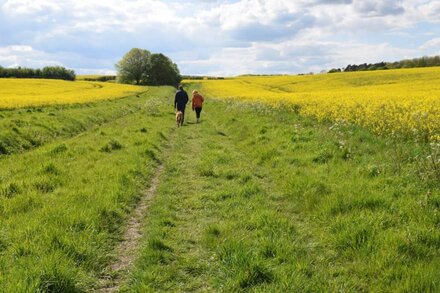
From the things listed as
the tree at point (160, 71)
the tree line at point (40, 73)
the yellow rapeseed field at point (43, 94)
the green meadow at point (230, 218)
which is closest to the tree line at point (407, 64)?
the tree at point (160, 71)

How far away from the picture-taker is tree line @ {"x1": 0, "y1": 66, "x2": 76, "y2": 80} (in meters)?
93.3

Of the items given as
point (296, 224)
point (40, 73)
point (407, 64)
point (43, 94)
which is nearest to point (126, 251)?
point (296, 224)

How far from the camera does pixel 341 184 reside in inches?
333

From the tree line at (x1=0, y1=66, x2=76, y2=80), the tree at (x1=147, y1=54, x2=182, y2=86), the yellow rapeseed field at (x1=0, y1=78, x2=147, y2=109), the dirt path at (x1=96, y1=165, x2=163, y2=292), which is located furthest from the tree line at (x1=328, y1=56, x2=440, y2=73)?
the dirt path at (x1=96, y1=165, x2=163, y2=292)

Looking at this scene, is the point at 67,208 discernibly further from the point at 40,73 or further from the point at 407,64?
the point at 40,73

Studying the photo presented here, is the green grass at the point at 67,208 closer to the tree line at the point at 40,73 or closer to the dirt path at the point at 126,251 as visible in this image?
the dirt path at the point at 126,251

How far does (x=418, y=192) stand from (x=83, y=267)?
5.73m

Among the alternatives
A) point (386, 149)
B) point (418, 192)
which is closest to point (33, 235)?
point (418, 192)

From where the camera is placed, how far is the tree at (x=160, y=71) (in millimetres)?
99188

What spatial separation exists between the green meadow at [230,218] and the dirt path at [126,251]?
54mm

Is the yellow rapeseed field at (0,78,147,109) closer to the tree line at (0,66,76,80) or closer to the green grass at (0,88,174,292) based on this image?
the green grass at (0,88,174,292)

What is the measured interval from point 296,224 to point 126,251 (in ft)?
9.24

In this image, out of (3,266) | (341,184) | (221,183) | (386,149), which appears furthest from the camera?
(386,149)

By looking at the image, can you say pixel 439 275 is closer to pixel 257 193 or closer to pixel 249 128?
pixel 257 193
